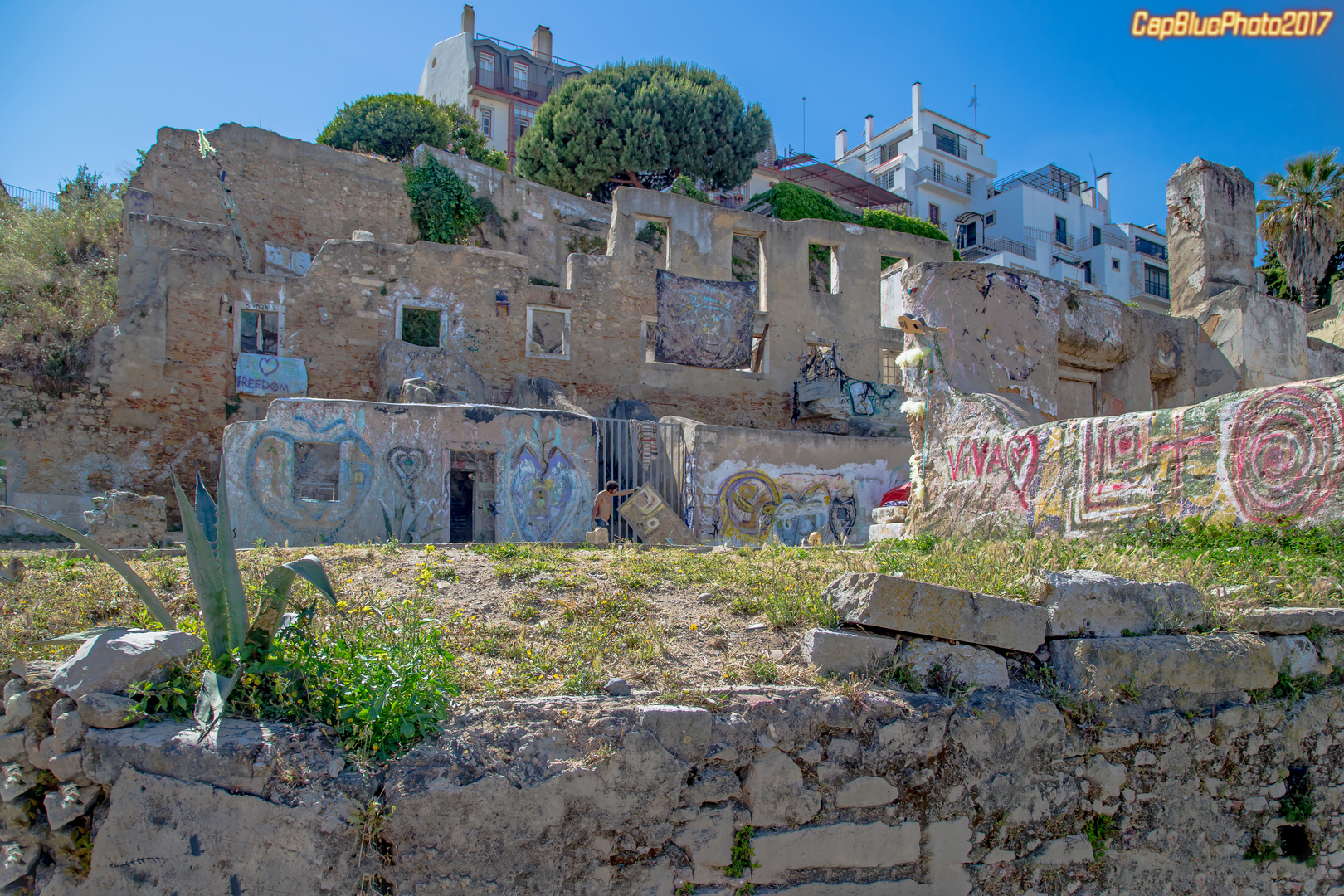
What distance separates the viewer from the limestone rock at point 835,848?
3.57 metres

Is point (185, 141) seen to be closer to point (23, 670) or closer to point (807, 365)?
point (807, 365)

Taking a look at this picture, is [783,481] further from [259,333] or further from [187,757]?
[187,757]

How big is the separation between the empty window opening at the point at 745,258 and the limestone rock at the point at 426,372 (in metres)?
11.8

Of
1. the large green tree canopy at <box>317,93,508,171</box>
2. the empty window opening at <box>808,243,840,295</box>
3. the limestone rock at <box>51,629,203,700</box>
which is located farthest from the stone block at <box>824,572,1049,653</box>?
the large green tree canopy at <box>317,93,508,171</box>

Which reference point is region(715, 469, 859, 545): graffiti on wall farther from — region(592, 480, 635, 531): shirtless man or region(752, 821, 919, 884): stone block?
region(752, 821, 919, 884): stone block

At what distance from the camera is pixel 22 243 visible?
18.1 meters

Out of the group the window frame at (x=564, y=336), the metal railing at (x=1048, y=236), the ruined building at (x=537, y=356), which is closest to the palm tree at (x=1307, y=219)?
the ruined building at (x=537, y=356)

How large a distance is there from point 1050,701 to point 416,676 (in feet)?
9.96

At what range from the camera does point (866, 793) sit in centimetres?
378

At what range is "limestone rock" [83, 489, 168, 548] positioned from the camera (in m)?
9.73

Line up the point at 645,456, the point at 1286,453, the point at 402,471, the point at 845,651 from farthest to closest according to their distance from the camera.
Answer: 1. the point at 645,456
2. the point at 402,471
3. the point at 1286,453
4. the point at 845,651

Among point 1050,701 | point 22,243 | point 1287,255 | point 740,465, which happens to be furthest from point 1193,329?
point 22,243

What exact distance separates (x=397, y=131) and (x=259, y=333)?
13.5 metres

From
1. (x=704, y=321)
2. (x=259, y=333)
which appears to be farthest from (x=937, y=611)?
(x=259, y=333)
